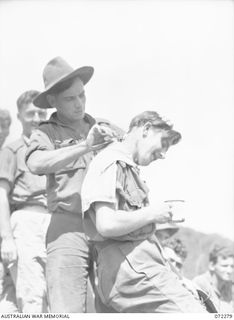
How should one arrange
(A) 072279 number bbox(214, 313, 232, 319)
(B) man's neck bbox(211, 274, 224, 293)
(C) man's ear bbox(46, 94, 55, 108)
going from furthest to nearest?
1. (B) man's neck bbox(211, 274, 224, 293)
2. (C) man's ear bbox(46, 94, 55, 108)
3. (A) 072279 number bbox(214, 313, 232, 319)

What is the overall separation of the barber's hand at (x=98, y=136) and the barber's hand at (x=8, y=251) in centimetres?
158

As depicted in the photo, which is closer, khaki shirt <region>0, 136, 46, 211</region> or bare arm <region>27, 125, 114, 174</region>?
bare arm <region>27, 125, 114, 174</region>

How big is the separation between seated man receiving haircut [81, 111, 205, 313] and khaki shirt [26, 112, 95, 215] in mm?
402

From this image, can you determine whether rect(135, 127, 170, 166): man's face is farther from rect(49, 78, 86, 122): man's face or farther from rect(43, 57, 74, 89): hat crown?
rect(43, 57, 74, 89): hat crown

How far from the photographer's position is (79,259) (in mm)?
4988

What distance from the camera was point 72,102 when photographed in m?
5.36

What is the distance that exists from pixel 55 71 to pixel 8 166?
122 centimetres

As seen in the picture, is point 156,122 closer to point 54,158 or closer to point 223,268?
point 54,158

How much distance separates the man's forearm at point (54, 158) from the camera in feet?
16.0

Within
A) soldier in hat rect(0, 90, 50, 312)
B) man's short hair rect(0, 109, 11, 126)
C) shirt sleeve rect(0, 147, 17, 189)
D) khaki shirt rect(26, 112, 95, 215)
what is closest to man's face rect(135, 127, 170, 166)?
khaki shirt rect(26, 112, 95, 215)

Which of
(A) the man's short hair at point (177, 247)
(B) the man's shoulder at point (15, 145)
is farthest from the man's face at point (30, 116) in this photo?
(A) the man's short hair at point (177, 247)

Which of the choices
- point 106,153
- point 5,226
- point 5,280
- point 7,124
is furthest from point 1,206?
point 106,153

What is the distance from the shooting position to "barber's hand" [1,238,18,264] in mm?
6066

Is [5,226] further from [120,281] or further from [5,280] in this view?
[120,281]
